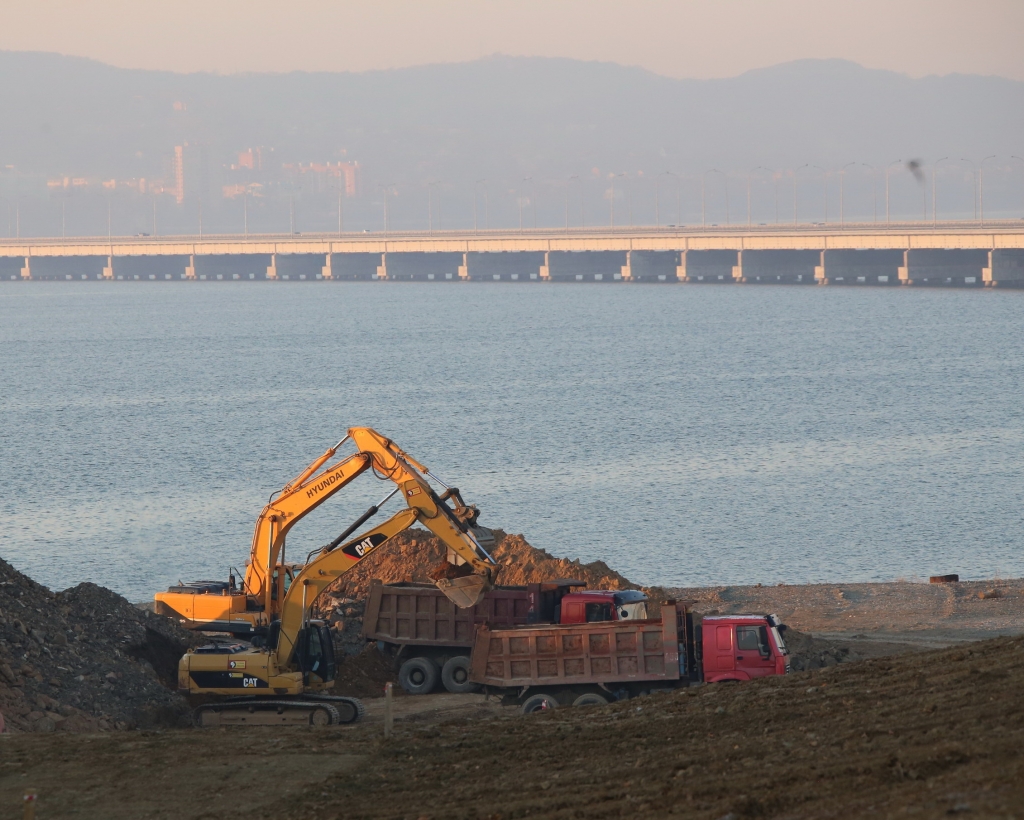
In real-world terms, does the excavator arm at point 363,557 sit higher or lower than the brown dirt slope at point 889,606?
higher

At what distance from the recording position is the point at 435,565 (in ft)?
107

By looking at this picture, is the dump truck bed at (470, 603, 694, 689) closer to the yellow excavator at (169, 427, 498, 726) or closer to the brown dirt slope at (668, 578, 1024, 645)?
the yellow excavator at (169, 427, 498, 726)

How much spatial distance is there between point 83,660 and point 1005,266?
18707 centimetres

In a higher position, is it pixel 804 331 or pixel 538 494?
pixel 804 331

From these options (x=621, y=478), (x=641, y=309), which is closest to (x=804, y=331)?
(x=641, y=309)

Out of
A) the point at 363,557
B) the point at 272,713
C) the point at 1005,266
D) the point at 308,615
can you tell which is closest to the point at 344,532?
the point at 363,557

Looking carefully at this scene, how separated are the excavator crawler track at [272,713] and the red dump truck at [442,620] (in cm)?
319

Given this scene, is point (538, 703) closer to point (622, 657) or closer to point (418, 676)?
point (622, 657)

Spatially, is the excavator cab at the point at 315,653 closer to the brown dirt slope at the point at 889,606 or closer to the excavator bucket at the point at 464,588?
the excavator bucket at the point at 464,588

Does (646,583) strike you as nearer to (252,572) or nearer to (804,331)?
(252,572)

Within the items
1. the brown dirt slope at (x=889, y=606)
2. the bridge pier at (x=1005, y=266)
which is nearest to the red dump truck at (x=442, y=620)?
the brown dirt slope at (x=889, y=606)

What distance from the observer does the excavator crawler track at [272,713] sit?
22.8 metres

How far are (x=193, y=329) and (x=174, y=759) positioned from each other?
5878 inches

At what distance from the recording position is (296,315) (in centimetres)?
18662
